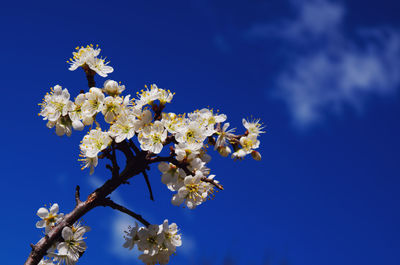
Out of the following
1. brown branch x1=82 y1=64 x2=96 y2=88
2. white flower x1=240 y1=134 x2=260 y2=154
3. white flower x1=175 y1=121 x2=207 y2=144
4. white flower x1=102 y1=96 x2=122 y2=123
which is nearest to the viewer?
white flower x1=175 y1=121 x2=207 y2=144

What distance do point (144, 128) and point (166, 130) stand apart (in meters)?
0.20

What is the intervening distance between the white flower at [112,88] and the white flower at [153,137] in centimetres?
59

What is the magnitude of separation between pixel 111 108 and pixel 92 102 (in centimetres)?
19

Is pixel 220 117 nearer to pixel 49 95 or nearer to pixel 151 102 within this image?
pixel 151 102

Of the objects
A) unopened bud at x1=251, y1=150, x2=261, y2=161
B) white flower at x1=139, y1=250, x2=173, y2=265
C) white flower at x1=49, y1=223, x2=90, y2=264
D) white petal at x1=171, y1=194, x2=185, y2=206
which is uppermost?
unopened bud at x1=251, y1=150, x2=261, y2=161

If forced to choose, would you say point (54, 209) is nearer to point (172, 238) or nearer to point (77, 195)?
point (77, 195)

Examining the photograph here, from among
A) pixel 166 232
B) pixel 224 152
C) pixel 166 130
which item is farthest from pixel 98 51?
pixel 166 232

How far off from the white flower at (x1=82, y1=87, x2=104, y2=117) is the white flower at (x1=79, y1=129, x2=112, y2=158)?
185 millimetres

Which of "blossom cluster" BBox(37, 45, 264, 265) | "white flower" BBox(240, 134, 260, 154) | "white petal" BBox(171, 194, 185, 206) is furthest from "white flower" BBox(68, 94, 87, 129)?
"white flower" BBox(240, 134, 260, 154)

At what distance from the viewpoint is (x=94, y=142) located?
12.2 ft

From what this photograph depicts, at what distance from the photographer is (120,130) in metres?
3.62

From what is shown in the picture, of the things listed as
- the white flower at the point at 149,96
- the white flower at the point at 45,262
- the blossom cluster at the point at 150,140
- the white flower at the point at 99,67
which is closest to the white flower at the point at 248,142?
the blossom cluster at the point at 150,140

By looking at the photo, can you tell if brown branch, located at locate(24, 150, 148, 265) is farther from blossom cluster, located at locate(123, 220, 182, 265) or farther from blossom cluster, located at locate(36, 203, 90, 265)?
blossom cluster, located at locate(123, 220, 182, 265)

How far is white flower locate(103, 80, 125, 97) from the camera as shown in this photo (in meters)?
3.86
